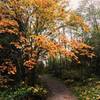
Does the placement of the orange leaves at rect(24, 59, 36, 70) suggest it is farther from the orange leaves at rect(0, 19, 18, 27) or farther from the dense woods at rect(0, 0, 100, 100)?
the orange leaves at rect(0, 19, 18, 27)

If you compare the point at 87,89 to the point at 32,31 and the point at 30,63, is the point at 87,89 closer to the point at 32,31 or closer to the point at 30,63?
the point at 30,63

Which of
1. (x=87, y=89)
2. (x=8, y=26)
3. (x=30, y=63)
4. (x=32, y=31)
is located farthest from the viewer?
(x=87, y=89)

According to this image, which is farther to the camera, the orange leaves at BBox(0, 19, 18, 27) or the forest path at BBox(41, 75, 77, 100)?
the forest path at BBox(41, 75, 77, 100)

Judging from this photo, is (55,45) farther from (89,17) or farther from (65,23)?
(89,17)

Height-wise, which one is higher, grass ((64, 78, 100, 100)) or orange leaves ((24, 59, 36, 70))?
orange leaves ((24, 59, 36, 70))

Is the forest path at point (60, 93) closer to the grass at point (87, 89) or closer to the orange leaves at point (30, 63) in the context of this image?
the grass at point (87, 89)

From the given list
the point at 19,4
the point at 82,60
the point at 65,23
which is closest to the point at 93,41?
the point at 82,60

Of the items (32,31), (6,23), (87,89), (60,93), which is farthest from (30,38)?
(87,89)

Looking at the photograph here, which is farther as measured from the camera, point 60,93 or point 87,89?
point 87,89

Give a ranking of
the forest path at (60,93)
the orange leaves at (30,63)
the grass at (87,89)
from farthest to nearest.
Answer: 1. the forest path at (60,93)
2. the grass at (87,89)
3. the orange leaves at (30,63)

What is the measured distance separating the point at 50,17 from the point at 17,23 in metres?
2.98

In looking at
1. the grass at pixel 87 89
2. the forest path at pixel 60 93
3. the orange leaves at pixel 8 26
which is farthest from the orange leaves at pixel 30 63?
the grass at pixel 87 89

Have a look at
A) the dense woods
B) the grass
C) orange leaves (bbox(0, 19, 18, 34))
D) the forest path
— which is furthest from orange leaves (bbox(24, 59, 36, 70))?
the grass

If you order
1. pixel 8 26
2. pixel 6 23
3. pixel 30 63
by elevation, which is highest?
pixel 6 23
